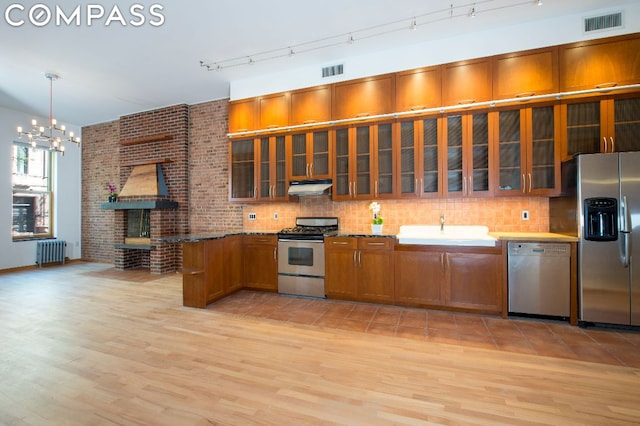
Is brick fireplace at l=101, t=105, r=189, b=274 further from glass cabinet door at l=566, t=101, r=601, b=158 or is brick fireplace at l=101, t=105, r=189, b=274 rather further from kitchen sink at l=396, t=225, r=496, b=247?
glass cabinet door at l=566, t=101, r=601, b=158

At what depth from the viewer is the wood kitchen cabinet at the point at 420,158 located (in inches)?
149

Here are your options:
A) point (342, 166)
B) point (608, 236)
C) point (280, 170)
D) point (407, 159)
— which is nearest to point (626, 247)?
point (608, 236)

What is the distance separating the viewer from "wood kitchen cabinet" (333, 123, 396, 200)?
13.2ft

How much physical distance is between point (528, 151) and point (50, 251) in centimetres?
946

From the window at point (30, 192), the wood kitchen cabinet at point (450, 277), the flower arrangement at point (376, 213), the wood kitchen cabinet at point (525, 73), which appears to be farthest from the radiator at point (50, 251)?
the wood kitchen cabinet at point (525, 73)

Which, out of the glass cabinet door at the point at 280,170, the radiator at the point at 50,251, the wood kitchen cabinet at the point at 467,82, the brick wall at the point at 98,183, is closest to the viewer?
the wood kitchen cabinet at the point at 467,82

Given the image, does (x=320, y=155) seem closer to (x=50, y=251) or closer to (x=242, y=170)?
(x=242, y=170)

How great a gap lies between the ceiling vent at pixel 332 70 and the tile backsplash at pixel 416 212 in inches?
73.9

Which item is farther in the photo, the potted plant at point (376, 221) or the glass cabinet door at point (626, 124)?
the potted plant at point (376, 221)

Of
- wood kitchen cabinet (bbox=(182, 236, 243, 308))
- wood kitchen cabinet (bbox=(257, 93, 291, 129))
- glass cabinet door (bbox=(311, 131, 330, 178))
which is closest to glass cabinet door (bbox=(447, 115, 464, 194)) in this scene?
glass cabinet door (bbox=(311, 131, 330, 178))

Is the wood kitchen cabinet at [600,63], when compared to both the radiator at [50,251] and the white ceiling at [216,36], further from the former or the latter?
the radiator at [50,251]

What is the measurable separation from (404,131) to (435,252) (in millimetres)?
1676

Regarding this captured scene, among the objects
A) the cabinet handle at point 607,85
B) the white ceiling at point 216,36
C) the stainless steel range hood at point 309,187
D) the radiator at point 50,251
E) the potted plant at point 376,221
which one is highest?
the white ceiling at point 216,36

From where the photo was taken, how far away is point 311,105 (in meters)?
4.39
